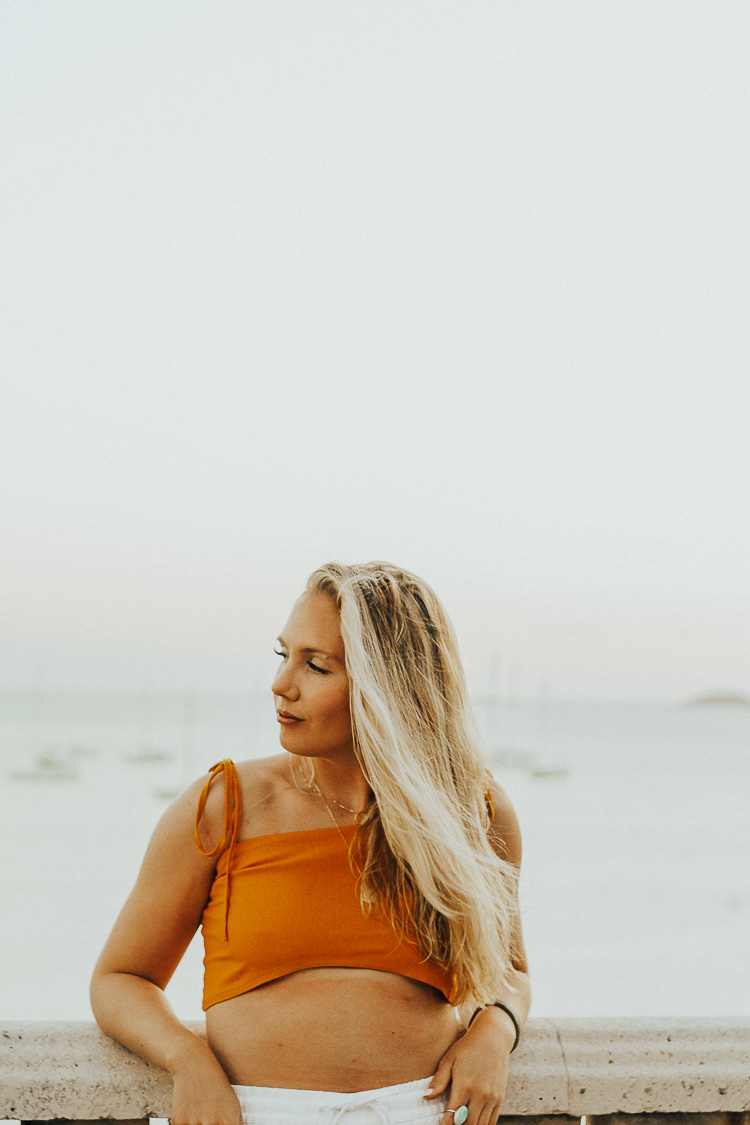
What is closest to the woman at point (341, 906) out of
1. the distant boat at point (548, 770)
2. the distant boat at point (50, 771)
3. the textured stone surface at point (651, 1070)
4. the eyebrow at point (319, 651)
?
the eyebrow at point (319, 651)

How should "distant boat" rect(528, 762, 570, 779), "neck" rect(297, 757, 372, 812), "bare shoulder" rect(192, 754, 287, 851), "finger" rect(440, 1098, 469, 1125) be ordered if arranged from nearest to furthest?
"finger" rect(440, 1098, 469, 1125) → "bare shoulder" rect(192, 754, 287, 851) → "neck" rect(297, 757, 372, 812) → "distant boat" rect(528, 762, 570, 779)

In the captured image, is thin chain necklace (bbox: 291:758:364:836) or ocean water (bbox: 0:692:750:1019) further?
ocean water (bbox: 0:692:750:1019)

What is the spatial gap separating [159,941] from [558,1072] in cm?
80

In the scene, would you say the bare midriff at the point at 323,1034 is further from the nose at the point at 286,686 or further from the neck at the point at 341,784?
the nose at the point at 286,686

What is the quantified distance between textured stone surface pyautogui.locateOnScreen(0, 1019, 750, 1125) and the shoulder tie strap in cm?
31

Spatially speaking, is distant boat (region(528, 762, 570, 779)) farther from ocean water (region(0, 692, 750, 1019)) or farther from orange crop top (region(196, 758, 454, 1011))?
orange crop top (region(196, 758, 454, 1011))

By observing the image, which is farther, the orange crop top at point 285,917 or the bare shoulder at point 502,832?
the bare shoulder at point 502,832

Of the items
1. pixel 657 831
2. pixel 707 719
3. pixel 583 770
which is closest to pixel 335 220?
pixel 657 831

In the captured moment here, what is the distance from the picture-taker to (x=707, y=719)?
6334 centimetres

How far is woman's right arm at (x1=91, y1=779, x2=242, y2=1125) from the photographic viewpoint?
1652 millimetres

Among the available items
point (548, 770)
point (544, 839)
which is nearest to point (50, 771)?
point (544, 839)

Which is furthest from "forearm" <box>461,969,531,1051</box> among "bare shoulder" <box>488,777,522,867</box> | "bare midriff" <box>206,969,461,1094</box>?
"bare shoulder" <box>488,777,522,867</box>

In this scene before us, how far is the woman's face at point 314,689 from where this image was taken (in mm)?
1816

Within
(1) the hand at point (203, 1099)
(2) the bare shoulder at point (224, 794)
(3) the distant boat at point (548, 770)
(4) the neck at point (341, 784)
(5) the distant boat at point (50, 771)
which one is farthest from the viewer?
(3) the distant boat at point (548, 770)
